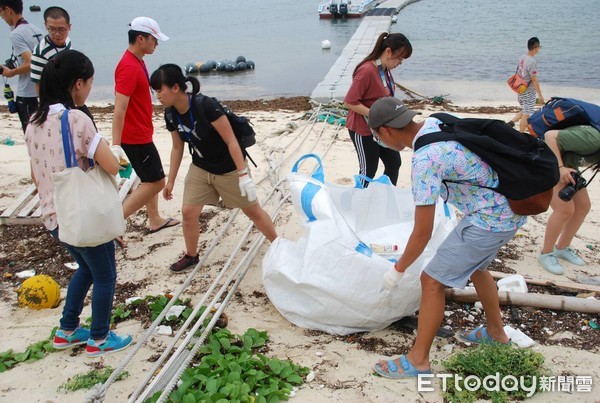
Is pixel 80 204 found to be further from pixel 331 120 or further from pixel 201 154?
pixel 331 120

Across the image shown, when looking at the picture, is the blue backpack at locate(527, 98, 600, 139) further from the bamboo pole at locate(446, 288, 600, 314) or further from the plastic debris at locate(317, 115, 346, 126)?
the plastic debris at locate(317, 115, 346, 126)

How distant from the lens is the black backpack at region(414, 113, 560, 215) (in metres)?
2.33

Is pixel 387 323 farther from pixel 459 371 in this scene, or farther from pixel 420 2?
pixel 420 2

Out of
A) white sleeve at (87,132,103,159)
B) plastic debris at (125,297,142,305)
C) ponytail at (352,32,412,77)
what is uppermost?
ponytail at (352,32,412,77)

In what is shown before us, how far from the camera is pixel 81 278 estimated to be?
2977mm

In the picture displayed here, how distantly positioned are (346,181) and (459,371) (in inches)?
134

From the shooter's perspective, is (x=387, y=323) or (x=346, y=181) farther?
(x=346, y=181)

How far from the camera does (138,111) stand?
411 cm

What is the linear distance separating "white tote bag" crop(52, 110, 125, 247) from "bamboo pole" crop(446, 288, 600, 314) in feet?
7.34

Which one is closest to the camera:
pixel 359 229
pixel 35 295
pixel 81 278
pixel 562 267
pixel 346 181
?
pixel 81 278

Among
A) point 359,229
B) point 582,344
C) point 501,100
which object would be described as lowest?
point 501,100

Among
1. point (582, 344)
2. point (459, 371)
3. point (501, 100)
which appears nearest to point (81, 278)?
point (459, 371)

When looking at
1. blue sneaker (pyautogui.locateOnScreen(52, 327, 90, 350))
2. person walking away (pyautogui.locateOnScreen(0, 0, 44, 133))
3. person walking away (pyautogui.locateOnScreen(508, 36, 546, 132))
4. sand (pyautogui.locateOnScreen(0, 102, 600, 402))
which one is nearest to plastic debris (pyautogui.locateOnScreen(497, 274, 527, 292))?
sand (pyautogui.locateOnScreen(0, 102, 600, 402))

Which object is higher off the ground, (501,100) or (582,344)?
(582,344)
